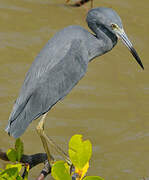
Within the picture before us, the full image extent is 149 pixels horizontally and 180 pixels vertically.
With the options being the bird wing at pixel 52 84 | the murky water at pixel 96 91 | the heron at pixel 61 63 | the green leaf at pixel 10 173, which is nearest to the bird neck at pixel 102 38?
the heron at pixel 61 63

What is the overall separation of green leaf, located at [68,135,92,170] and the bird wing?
1.26 metres

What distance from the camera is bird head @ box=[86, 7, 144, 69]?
426 cm

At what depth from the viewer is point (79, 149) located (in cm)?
293

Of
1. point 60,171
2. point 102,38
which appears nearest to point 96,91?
point 102,38

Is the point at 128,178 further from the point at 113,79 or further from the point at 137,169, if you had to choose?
the point at 113,79

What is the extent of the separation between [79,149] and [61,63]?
1549 millimetres

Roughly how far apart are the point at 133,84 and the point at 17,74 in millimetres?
1338

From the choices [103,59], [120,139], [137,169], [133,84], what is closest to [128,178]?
[137,169]

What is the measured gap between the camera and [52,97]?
440 centimetres

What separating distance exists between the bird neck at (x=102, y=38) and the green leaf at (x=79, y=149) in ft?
5.54

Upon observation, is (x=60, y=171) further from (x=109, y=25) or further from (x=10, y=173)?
(x=109, y=25)

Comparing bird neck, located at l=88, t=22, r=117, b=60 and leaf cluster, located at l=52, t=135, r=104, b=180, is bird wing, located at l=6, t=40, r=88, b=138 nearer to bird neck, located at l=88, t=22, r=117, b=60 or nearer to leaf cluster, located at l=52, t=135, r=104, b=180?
bird neck, located at l=88, t=22, r=117, b=60

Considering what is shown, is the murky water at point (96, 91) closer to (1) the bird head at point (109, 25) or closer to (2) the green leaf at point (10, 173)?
(1) the bird head at point (109, 25)

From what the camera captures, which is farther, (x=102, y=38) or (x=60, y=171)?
(x=102, y=38)
